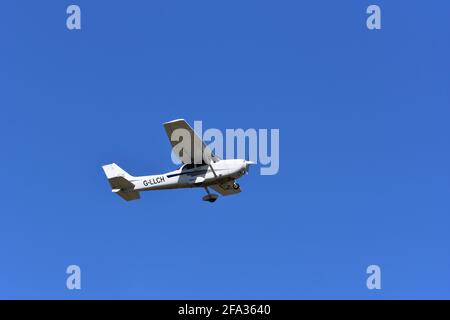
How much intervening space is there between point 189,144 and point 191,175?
144cm

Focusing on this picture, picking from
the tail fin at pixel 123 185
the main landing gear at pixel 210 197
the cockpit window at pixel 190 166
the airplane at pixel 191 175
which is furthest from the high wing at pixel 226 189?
the tail fin at pixel 123 185

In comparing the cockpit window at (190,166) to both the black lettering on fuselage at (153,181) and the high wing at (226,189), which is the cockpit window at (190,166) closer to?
the black lettering on fuselage at (153,181)

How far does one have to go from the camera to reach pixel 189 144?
3594cm

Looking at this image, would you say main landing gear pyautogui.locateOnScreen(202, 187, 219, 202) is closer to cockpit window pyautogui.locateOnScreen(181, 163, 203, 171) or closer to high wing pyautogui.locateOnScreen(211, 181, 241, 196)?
high wing pyautogui.locateOnScreen(211, 181, 241, 196)

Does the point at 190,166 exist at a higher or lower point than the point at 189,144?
lower

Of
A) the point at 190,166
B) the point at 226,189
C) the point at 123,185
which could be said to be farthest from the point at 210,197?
the point at 123,185

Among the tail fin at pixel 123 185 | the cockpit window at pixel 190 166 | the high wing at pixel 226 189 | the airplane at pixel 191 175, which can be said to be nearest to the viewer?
the airplane at pixel 191 175

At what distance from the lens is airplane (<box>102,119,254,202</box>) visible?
35719mm

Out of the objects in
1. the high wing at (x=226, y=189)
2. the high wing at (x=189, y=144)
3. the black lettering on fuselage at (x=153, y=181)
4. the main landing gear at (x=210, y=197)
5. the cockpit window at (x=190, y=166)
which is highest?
the high wing at (x=189, y=144)

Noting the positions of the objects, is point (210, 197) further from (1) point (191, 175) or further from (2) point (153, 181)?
(2) point (153, 181)

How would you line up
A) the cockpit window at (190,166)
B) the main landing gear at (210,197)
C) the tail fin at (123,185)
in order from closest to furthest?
the cockpit window at (190,166), the main landing gear at (210,197), the tail fin at (123,185)

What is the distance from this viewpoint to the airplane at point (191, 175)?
117ft


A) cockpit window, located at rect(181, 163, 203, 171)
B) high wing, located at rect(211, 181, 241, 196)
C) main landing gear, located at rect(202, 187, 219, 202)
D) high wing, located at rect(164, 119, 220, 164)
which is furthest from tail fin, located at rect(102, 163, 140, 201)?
high wing, located at rect(211, 181, 241, 196)
